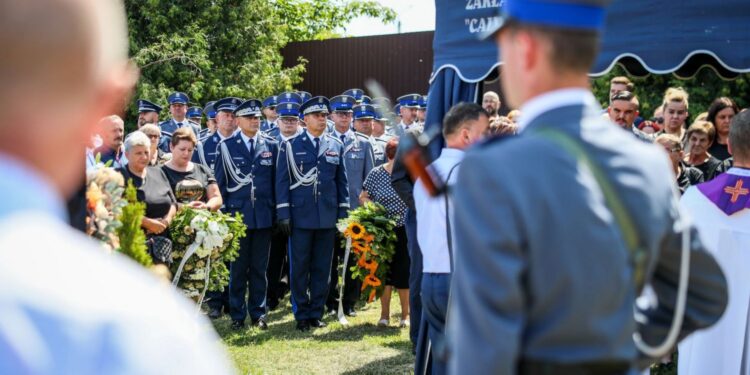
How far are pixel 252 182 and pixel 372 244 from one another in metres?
1.56

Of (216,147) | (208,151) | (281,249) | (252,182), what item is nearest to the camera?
(252,182)

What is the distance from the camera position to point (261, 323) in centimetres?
816

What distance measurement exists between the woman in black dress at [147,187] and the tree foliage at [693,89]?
8.68m

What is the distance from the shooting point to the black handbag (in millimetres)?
6297

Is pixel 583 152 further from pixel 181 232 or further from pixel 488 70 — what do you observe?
pixel 181 232

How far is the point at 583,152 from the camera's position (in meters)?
1.82

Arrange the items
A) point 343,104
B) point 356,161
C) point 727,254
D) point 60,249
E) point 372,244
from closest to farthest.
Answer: point 60,249 → point 727,254 → point 372,244 → point 356,161 → point 343,104

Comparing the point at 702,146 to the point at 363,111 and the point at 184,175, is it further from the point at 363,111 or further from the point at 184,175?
the point at 363,111

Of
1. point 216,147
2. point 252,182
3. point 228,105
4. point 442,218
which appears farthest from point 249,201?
point 442,218

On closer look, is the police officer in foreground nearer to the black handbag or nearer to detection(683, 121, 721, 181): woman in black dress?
detection(683, 121, 721, 181): woman in black dress

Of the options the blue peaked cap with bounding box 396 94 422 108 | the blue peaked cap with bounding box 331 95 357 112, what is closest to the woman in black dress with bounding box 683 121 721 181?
the blue peaked cap with bounding box 331 95 357 112

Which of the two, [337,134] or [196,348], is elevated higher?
[196,348]

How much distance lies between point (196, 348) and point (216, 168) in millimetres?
7848

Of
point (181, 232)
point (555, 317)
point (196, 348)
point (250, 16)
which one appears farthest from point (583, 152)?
point (250, 16)
